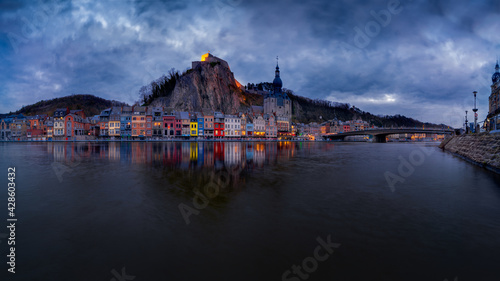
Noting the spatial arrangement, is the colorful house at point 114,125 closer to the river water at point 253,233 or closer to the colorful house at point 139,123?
the colorful house at point 139,123

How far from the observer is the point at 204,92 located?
135 m

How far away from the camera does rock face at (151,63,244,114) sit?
420 ft

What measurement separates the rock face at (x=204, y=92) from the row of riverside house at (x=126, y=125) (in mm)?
17192

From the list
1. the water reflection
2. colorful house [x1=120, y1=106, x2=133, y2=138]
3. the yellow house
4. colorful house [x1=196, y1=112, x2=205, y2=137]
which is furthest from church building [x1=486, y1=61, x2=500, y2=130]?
colorful house [x1=120, y1=106, x2=133, y2=138]

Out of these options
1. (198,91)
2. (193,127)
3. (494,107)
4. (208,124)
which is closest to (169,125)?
(193,127)

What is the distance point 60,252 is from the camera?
19.7 feet

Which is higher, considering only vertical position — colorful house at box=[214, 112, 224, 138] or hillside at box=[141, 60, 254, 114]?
hillside at box=[141, 60, 254, 114]

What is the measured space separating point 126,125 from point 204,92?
45699 millimetres

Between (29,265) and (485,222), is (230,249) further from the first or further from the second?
(485,222)

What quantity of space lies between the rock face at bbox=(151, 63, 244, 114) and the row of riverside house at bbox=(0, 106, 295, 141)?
17.2 m

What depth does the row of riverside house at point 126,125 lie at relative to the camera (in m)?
103

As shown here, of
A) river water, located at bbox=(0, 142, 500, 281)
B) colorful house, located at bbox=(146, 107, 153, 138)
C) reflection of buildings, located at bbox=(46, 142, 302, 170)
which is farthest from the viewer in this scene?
colorful house, located at bbox=(146, 107, 153, 138)

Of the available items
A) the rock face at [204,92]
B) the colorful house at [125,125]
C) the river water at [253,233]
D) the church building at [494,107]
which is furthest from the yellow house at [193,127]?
the river water at [253,233]

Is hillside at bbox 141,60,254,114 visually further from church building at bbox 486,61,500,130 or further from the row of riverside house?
church building at bbox 486,61,500,130
